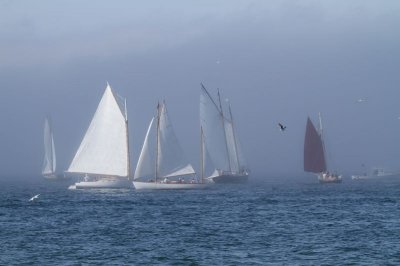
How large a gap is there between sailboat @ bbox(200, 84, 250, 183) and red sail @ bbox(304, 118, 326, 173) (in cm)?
1398

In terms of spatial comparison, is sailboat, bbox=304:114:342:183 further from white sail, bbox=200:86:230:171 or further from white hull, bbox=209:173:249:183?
white sail, bbox=200:86:230:171

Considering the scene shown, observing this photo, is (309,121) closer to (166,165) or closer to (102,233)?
(166,165)

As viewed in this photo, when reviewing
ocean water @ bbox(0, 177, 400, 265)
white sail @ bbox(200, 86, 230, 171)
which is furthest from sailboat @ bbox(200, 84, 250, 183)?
ocean water @ bbox(0, 177, 400, 265)

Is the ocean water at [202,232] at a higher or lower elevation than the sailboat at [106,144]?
lower

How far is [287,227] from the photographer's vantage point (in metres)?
76.6

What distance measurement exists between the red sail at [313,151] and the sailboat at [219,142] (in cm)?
1398

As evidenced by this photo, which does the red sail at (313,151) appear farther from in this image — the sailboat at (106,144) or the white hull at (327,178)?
the sailboat at (106,144)

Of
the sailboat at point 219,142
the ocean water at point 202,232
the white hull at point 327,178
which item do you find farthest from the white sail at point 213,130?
the ocean water at point 202,232

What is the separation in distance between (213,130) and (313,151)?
78.5ft

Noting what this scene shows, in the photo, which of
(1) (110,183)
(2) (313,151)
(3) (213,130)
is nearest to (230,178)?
(3) (213,130)

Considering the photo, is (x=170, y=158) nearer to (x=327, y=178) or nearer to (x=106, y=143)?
(x=106, y=143)

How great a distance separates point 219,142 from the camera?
559 feet

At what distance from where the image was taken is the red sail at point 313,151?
179 meters

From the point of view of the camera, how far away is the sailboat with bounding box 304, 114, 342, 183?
179 meters
